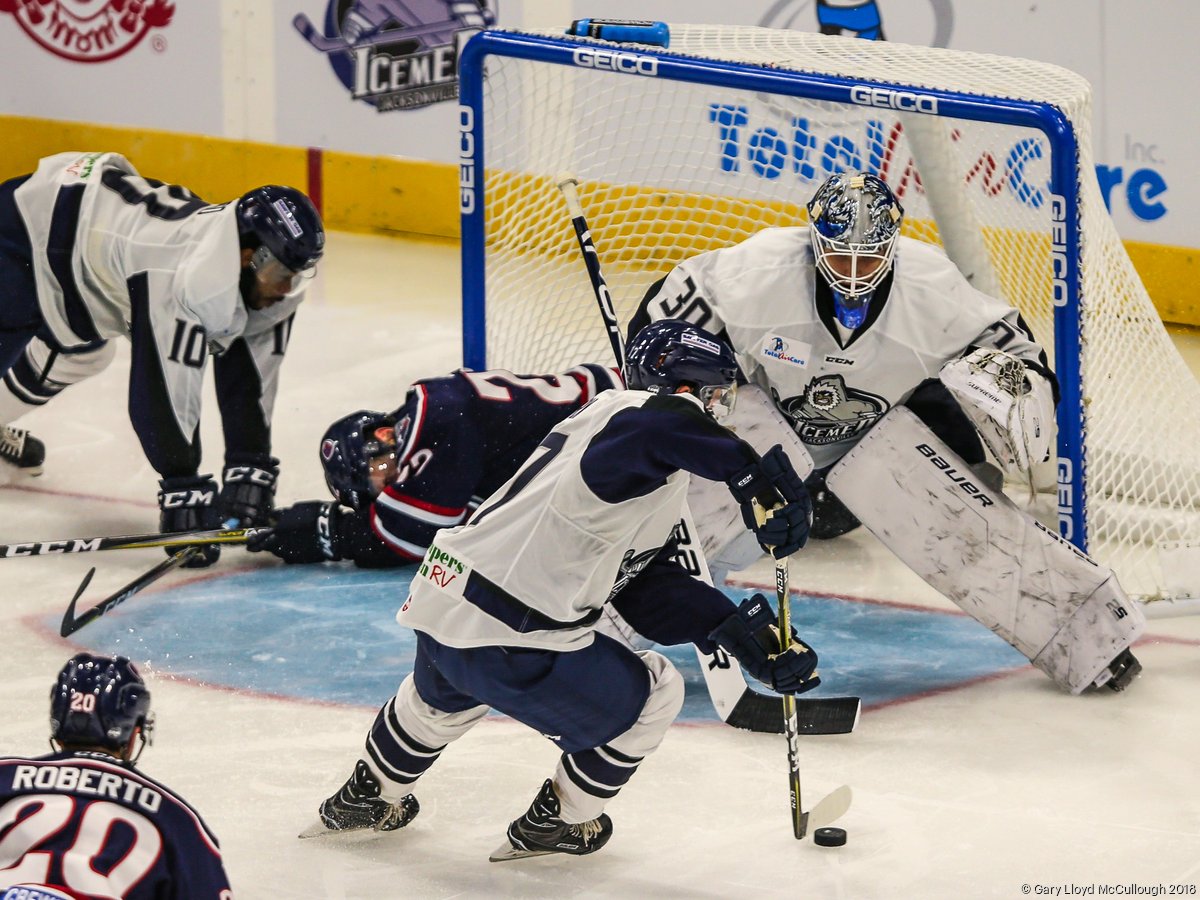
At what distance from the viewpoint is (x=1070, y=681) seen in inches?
159

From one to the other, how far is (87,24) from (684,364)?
18.7ft

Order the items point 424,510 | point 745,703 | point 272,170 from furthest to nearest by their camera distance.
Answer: point 272,170 → point 424,510 → point 745,703

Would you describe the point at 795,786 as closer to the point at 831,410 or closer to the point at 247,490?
the point at 831,410

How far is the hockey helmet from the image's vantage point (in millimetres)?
4484

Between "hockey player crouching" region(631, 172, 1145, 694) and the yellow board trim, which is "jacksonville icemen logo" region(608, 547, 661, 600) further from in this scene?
the yellow board trim

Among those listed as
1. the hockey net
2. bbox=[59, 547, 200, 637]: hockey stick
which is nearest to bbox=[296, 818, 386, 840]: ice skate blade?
bbox=[59, 547, 200, 637]: hockey stick

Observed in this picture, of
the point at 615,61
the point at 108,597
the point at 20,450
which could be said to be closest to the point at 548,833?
the point at 108,597

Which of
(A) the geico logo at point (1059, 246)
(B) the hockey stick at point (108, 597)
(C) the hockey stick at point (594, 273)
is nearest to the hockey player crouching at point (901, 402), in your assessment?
(A) the geico logo at point (1059, 246)

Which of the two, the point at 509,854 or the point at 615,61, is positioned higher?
the point at 615,61

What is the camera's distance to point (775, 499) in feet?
9.22

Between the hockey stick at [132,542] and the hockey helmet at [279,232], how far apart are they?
614 mm

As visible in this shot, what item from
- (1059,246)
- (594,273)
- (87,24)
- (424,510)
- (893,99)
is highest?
(87,24)

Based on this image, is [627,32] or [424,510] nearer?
[424,510]

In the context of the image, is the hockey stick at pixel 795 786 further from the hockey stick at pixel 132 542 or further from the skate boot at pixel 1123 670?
the hockey stick at pixel 132 542
